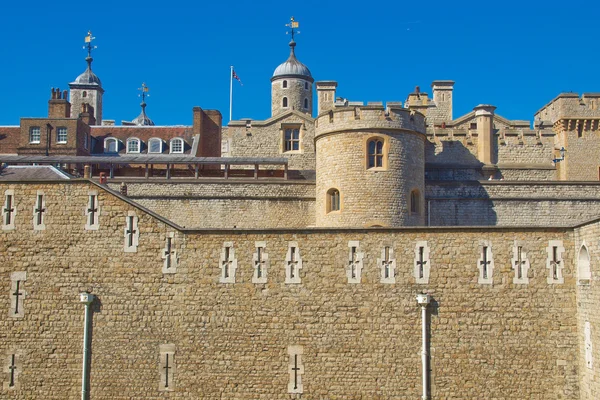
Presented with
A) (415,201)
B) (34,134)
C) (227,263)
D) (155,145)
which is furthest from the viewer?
(155,145)

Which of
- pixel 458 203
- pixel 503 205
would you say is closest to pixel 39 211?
pixel 458 203

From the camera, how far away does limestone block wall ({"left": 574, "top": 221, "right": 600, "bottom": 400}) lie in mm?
20656

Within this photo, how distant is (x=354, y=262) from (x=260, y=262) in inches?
107

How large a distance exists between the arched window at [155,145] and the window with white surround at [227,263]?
22870 millimetres

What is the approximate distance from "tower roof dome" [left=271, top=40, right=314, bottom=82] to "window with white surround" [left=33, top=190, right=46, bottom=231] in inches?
1427

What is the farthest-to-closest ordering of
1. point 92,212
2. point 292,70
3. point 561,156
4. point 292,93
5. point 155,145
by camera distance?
point 292,70
point 292,93
point 155,145
point 561,156
point 92,212

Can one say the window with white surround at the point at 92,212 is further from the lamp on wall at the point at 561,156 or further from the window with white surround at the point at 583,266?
the lamp on wall at the point at 561,156

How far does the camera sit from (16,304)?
2323 centimetres

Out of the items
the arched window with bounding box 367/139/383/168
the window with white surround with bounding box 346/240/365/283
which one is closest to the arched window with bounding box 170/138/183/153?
the arched window with bounding box 367/139/383/168

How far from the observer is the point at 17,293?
2328cm

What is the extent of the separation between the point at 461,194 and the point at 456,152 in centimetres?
504

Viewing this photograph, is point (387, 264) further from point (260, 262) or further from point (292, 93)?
point (292, 93)

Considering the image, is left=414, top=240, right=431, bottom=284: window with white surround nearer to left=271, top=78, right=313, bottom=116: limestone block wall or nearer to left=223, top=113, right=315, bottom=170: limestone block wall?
left=223, top=113, right=315, bottom=170: limestone block wall

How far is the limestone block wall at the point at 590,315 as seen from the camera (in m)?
20.7
